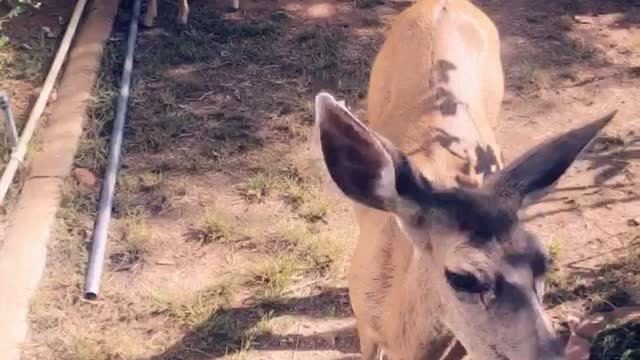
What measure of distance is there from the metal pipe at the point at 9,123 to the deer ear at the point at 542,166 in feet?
11.4

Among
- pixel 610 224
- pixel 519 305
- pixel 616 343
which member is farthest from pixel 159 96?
pixel 519 305

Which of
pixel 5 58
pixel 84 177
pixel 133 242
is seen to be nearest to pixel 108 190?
pixel 84 177

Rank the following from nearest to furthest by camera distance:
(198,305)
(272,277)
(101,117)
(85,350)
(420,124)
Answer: (420,124)
(85,350)
(198,305)
(272,277)
(101,117)

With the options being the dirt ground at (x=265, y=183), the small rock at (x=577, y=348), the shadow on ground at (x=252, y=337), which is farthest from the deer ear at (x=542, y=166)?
the shadow on ground at (x=252, y=337)

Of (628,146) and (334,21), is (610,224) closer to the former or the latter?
(628,146)

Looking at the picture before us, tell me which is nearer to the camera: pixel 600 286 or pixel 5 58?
pixel 600 286

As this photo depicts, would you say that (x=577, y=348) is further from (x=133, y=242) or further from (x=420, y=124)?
(x=133, y=242)

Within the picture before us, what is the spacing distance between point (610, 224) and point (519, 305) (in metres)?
2.94

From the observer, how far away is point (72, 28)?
7.44m

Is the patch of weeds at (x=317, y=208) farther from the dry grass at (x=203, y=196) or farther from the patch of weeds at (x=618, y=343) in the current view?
the patch of weeds at (x=618, y=343)

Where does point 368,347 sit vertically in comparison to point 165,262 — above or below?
above

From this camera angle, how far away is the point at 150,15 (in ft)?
26.2

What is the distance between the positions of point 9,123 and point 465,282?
12.0ft

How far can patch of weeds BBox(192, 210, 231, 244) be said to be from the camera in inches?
229
